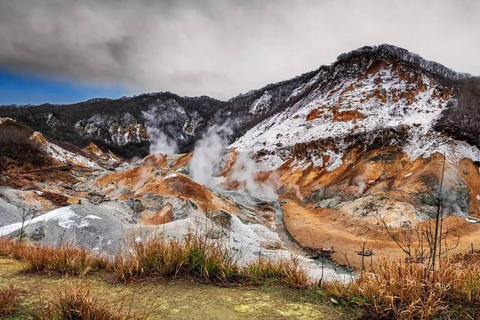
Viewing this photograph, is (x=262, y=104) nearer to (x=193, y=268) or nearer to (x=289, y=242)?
(x=289, y=242)

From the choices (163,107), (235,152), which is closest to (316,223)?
(235,152)

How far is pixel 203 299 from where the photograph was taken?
12.4ft

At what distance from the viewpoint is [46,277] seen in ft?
15.5

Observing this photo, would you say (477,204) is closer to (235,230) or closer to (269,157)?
(235,230)

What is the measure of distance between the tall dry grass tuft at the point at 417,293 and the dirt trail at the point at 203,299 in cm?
34

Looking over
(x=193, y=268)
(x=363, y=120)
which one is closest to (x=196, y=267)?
(x=193, y=268)

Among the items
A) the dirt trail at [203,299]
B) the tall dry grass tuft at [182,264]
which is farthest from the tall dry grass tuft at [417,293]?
the tall dry grass tuft at [182,264]

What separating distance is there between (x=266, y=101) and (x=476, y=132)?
310 feet

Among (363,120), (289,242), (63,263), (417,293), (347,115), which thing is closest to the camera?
(417,293)

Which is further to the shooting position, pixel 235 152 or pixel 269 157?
pixel 235 152

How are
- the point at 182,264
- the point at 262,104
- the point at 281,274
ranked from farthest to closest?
the point at 262,104, the point at 281,274, the point at 182,264

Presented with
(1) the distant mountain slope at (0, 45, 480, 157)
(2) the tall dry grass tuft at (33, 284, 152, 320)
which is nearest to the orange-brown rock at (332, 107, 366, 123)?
(1) the distant mountain slope at (0, 45, 480, 157)

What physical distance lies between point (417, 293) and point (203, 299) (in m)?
2.26

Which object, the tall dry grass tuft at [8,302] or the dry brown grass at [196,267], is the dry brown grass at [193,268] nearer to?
the dry brown grass at [196,267]
